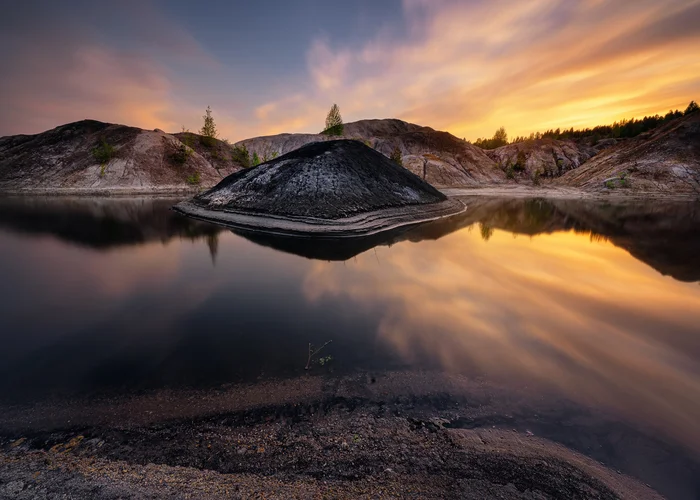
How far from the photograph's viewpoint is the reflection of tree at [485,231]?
2644 centimetres

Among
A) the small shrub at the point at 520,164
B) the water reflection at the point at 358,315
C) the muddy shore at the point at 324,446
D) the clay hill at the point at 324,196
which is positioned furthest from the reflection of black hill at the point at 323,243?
the small shrub at the point at 520,164

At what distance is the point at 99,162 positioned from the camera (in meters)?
80.1

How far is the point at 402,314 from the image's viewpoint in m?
11.0

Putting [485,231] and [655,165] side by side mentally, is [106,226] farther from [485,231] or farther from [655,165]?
[655,165]

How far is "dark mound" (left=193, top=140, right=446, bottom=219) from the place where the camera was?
33031mm

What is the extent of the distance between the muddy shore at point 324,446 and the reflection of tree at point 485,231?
2200 centimetres

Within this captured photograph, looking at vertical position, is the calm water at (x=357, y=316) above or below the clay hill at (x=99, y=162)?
below

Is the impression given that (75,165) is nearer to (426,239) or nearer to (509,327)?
(426,239)

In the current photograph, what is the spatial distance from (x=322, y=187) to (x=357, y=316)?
26.3 metres

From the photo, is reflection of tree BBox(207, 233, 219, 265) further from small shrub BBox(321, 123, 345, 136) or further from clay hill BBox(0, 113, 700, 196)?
small shrub BBox(321, 123, 345, 136)

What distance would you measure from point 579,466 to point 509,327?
556 cm

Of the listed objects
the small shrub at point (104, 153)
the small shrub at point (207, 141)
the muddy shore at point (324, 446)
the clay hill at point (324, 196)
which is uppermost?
the small shrub at point (207, 141)

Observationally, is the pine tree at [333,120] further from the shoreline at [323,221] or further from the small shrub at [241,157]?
the shoreline at [323,221]

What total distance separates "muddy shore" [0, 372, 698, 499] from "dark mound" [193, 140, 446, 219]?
81.6 feet
